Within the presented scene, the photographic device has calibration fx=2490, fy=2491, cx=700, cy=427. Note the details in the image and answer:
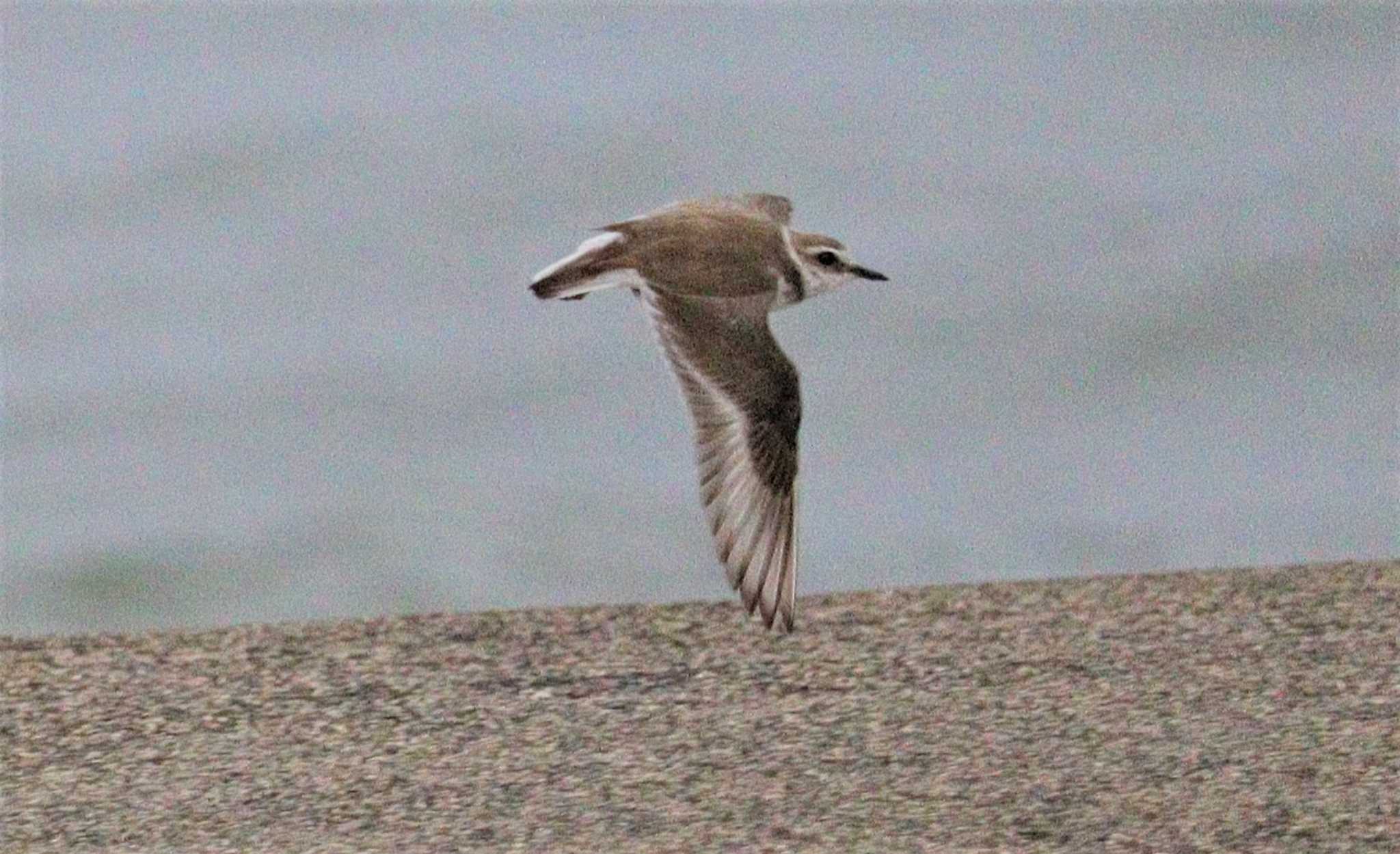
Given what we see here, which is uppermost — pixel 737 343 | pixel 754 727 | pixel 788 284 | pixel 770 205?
pixel 770 205

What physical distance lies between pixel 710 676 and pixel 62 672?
1.53 metres

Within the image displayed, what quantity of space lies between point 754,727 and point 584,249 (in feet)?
3.84

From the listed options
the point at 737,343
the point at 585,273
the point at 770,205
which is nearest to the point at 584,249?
the point at 585,273

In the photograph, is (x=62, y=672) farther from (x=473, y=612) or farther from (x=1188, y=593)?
(x=1188, y=593)

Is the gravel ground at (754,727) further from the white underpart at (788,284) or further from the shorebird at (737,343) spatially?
the white underpart at (788,284)

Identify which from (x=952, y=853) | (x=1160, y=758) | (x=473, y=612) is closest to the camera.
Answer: (x=952, y=853)

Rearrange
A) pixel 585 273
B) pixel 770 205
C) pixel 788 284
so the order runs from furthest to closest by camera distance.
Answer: pixel 770 205 → pixel 788 284 → pixel 585 273

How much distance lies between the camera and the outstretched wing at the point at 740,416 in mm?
5242

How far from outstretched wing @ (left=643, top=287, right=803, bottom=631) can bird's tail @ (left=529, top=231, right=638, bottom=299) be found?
23cm

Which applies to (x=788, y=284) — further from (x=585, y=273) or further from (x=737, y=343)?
(x=585, y=273)

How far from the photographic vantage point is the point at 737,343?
5406 mm

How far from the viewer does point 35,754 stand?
17.9 ft

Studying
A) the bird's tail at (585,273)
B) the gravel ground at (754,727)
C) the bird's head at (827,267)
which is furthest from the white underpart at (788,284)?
the gravel ground at (754,727)

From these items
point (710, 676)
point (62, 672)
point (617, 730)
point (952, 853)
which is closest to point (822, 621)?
point (710, 676)
